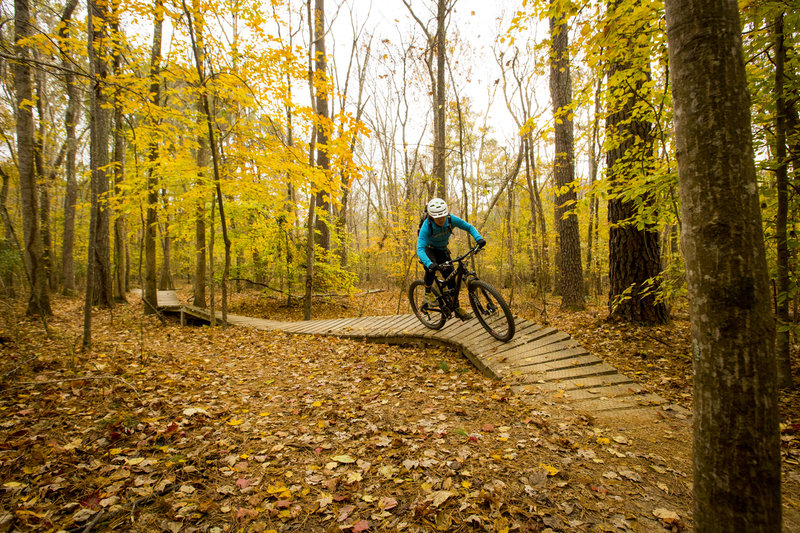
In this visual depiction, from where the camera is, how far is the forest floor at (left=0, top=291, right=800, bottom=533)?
1.95 metres

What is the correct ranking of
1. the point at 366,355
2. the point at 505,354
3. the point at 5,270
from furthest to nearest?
the point at 5,270
the point at 366,355
the point at 505,354

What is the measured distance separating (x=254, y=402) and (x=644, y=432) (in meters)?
3.74

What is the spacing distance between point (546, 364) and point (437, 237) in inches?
94.6

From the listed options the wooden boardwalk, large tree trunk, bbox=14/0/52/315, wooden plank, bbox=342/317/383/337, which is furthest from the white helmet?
large tree trunk, bbox=14/0/52/315

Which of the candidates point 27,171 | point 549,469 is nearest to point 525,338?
point 549,469

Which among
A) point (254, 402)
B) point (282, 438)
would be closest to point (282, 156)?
point (254, 402)

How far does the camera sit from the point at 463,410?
129 inches

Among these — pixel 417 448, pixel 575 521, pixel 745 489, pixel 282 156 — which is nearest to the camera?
pixel 745 489

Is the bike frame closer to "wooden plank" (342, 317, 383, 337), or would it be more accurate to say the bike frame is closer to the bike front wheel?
the bike front wheel

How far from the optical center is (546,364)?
4004 mm

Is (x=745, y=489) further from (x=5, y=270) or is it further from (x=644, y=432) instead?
(x=5, y=270)

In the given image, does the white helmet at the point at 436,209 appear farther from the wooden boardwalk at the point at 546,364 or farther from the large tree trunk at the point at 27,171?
the large tree trunk at the point at 27,171

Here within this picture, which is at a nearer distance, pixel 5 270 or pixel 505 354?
pixel 505 354

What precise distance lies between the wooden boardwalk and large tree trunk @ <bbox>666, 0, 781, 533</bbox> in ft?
6.71
